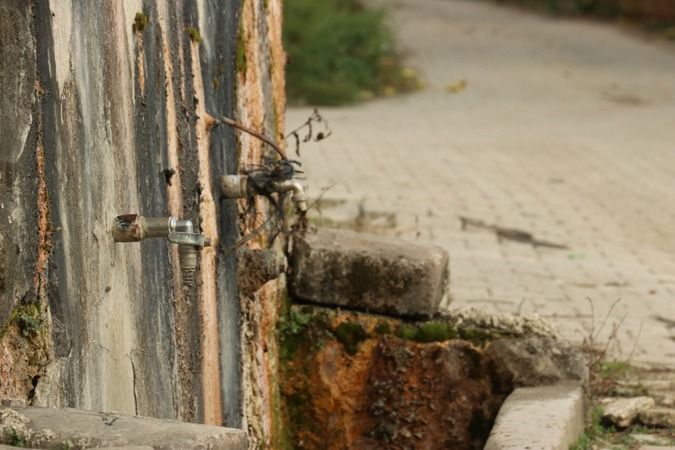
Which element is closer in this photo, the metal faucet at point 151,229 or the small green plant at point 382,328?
the metal faucet at point 151,229

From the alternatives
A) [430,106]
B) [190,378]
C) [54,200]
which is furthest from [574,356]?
[430,106]

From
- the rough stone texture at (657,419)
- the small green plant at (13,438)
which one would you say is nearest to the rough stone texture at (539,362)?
the rough stone texture at (657,419)

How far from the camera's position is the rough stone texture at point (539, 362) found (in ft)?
19.2

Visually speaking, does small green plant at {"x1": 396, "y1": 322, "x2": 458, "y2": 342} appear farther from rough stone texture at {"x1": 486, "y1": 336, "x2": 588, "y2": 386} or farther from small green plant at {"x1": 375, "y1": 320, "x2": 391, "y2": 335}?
rough stone texture at {"x1": 486, "y1": 336, "x2": 588, "y2": 386}

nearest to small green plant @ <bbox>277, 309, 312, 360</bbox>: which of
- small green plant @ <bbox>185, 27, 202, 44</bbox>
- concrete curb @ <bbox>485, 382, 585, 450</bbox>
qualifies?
concrete curb @ <bbox>485, 382, 585, 450</bbox>

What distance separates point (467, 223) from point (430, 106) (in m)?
4.95

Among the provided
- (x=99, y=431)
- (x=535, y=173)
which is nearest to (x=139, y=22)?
(x=99, y=431)

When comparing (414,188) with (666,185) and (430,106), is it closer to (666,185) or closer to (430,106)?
(666,185)

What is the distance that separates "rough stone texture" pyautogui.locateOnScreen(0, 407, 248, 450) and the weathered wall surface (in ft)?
0.51

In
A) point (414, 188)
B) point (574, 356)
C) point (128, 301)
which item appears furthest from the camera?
point (414, 188)

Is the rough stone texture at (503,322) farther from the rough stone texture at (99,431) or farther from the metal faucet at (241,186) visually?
the rough stone texture at (99,431)

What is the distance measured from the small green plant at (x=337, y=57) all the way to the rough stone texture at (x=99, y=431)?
34.7 feet

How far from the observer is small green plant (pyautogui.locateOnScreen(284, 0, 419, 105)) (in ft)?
46.7

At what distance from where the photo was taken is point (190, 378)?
4.83 meters
